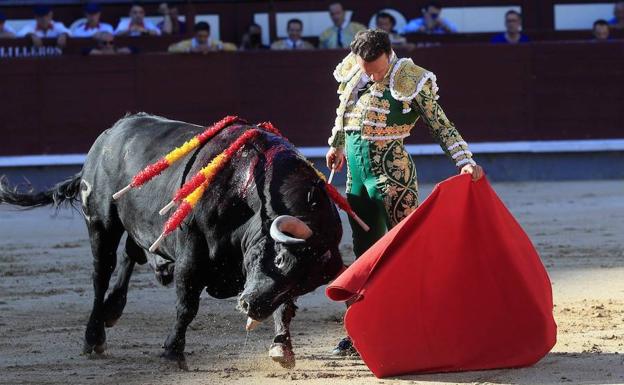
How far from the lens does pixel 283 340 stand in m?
4.22

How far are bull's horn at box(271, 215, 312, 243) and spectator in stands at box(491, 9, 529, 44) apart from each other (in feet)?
22.5

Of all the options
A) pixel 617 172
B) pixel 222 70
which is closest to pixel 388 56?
pixel 222 70

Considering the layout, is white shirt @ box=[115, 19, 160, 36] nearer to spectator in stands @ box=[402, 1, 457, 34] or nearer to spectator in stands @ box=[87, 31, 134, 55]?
spectator in stands @ box=[87, 31, 134, 55]

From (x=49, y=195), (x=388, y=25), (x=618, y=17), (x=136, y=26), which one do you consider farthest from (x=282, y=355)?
(x=618, y=17)

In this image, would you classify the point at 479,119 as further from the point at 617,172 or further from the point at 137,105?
the point at 137,105

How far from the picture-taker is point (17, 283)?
20.5 ft

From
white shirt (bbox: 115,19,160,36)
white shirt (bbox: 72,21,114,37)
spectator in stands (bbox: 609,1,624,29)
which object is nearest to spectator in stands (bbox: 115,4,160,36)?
white shirt (bbox: 115,19,160,36)

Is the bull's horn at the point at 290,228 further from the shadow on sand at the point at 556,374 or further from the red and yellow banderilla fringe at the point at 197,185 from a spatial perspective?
the shadow on sand at the point at 556,374

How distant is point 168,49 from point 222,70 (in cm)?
46

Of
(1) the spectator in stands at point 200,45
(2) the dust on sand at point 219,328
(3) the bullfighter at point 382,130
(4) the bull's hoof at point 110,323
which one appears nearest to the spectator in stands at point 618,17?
(1) the spectator in stands at point 200,45

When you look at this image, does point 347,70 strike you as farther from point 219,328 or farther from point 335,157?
point 219,328

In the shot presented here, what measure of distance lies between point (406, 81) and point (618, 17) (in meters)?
7.15

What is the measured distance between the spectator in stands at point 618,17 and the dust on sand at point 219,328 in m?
3.31

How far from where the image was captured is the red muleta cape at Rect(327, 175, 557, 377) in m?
4.04
